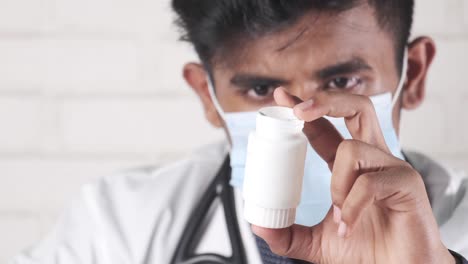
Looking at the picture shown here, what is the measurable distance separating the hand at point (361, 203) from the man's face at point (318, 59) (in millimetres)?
193

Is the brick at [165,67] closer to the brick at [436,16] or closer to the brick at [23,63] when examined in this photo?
the brick at [23,63]

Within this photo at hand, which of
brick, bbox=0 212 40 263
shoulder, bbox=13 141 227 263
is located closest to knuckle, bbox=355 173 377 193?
shoulder, bbox=13 141 227 263

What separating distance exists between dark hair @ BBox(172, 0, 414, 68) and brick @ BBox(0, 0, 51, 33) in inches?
13.1

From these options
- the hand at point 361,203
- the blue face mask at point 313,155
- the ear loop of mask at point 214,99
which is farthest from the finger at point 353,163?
the ear loop of mask at point 214,99

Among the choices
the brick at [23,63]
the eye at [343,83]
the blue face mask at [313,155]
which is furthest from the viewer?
the brick at [23,63]

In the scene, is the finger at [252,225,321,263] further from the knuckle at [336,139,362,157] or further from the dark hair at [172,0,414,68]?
the dark hair at [172,0,414,68]

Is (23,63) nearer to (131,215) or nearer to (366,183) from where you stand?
(131,215)

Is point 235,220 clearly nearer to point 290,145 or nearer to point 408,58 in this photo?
point 408,58

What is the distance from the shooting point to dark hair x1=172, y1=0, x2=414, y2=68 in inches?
34.9

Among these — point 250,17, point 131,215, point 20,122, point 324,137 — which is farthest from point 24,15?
point 324,137

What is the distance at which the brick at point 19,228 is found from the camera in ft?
4.65

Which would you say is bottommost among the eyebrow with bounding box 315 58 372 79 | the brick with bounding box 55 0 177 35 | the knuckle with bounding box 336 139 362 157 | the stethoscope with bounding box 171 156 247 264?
the stethoscope with bounding box 171 156 247 264

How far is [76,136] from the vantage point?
133cm

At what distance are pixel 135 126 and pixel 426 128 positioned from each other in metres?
0.56
